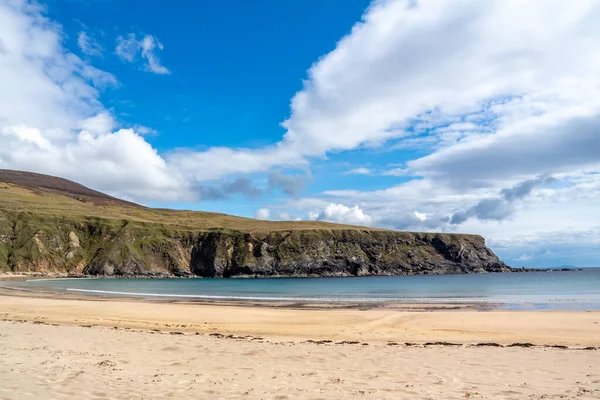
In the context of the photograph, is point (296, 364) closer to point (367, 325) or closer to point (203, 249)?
point (367, 325)

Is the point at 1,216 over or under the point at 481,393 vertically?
over

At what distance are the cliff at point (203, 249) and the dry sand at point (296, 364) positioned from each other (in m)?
123

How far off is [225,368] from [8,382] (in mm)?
5364

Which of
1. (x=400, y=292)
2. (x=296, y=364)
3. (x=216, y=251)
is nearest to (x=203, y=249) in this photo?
(x=216, y=251)

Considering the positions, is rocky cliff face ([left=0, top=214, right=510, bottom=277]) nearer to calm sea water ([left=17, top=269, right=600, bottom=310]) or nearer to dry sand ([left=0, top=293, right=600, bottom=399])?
calm sea water ([left=17, top=269, right=600, bottom=310])

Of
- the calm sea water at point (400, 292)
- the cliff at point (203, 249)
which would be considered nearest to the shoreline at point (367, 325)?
the calm sea water at point (400, 292)

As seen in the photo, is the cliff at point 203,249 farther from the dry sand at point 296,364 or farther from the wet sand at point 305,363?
the dry sand at point 296,364

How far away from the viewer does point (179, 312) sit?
33.8 metres

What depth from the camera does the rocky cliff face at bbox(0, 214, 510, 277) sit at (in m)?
127

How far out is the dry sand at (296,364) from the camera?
961cm

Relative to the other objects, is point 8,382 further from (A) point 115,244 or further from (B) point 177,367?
(A) point 115,244

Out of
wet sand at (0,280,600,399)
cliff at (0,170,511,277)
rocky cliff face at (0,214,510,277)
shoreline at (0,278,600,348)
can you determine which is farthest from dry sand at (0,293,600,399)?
cliff at (0,170,511,277)

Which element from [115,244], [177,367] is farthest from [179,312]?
[115,244]

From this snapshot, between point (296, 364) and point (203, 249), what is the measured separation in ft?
479
